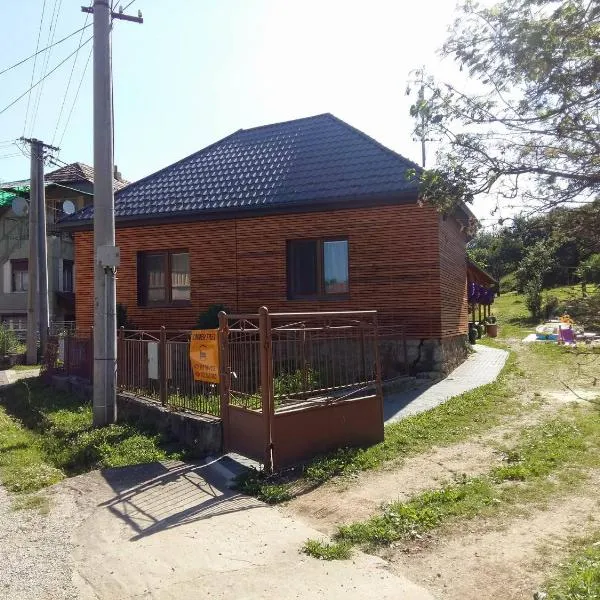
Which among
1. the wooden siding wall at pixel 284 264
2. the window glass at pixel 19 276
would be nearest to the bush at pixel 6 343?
the wooden siding wall at pixel 284 264

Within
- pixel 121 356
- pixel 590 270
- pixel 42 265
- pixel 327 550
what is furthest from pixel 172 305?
pixel 590 270

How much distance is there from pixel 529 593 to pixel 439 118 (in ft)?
11.1

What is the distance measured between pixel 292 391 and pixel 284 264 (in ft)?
21.6

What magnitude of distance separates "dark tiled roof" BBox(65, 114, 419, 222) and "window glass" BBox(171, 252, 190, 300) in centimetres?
120

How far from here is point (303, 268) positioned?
44.9 feet

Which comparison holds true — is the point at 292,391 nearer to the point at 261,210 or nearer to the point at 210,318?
the point at 210,318

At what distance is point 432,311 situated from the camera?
481 inches

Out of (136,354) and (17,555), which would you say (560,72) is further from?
(136,354)

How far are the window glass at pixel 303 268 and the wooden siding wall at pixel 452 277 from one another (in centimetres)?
294

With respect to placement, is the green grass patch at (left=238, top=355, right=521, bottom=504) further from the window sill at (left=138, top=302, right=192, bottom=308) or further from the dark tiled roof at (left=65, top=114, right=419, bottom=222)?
the window sill at (left=138, top=302, right=192, bottom=308)

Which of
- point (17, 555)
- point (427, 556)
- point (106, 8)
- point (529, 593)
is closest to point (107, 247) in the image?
point (106, 8)

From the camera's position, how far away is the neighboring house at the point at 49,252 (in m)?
32.5

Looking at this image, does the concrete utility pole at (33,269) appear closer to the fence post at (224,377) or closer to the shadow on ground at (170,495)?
the shadow on ground at (170,495)

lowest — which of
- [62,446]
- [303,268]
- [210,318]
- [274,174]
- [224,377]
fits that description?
[62,446]
